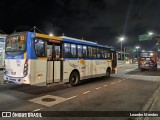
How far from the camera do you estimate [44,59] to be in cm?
982

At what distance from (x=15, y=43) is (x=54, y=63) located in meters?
2.52

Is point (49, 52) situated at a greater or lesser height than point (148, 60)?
greater

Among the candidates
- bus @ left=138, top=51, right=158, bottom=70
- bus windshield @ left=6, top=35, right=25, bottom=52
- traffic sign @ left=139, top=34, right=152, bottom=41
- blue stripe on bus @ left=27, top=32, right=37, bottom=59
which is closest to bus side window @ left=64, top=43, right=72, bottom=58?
blue stripe on bus @ left=27, top=32, right=37, bottom=59

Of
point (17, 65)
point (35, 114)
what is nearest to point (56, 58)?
point (17, 65)

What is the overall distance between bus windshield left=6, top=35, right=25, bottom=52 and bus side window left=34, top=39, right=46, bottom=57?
2.25 feet

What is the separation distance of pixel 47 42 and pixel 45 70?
1647 mm

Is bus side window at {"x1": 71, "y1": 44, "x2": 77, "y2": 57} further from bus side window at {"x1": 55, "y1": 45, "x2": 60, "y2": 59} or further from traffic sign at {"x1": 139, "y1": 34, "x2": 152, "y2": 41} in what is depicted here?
traffic sign at {"x1": 139, "y1": 34, "x2": 152, "y2": 41}

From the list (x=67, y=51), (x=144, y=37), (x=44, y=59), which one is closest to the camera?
(x=44, y=59)

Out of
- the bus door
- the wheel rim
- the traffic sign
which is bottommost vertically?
the wheel rim

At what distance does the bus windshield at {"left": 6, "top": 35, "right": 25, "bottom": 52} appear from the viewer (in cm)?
944

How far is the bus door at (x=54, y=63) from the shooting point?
33.5ft

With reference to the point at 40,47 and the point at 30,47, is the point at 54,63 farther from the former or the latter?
the point at 30,47

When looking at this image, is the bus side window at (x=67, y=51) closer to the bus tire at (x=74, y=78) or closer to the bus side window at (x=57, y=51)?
the bus side window at (x=57, y=51)

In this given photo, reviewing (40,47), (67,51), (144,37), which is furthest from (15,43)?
(144,37)
